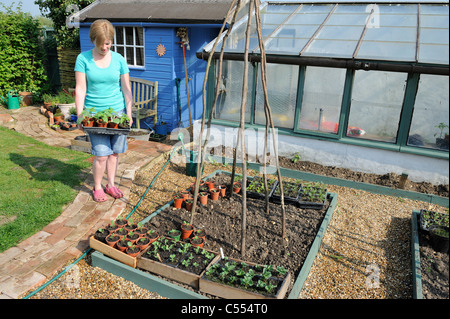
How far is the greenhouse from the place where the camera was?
5.66 meters

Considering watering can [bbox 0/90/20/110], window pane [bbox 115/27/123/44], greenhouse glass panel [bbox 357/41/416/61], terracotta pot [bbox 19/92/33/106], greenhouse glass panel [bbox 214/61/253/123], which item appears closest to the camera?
greenhouse glass panel [bbox 357/41/416/61]

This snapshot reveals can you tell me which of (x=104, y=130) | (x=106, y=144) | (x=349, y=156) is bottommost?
(x=349, y=156)

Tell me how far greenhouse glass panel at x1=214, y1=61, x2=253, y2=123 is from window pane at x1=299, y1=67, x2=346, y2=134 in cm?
115

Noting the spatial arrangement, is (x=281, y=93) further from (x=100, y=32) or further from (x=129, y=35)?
(x=129, y=35)

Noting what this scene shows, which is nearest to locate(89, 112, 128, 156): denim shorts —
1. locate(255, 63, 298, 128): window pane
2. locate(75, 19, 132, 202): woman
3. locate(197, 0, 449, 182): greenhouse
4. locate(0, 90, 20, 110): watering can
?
locate(75, 19, 132, 202): woman

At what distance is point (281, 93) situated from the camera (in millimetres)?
6652

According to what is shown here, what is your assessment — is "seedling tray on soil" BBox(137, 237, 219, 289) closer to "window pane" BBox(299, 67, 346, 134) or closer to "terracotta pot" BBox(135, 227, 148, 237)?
"terracotta pot" BBox(135, 227, 148, 237)

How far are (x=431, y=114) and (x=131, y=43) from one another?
7075 mm

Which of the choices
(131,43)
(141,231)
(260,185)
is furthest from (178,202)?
(131,43)

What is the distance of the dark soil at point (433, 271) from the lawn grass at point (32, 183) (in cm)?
421

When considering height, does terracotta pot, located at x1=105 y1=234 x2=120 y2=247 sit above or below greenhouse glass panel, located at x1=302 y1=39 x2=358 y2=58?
below

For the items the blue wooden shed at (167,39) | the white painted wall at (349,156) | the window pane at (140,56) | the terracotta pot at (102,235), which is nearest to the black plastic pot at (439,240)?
the white painted wall at (349,156)

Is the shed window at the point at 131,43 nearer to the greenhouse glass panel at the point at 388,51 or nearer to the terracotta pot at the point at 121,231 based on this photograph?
the greenhouse glass panel at the point at 388,51

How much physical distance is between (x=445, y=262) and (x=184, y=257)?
2.82 meters
